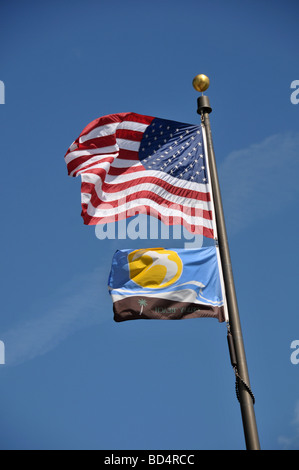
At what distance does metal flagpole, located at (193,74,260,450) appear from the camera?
10.4 meters

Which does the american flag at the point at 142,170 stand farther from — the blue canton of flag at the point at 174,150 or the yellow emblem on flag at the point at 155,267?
the yellow emblem on flag at the point at 155,267

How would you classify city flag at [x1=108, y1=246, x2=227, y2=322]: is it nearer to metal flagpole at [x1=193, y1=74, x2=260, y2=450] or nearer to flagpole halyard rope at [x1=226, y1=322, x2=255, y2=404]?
metal flagpole at [x1=193, y1=74, x2=260, y2=450]

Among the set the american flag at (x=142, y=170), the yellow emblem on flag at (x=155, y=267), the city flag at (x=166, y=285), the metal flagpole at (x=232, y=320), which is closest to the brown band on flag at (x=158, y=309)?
the city flag at (x=166, y=285)

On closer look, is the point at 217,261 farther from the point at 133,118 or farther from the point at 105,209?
the point at 133,118

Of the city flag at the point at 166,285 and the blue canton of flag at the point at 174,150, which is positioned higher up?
the blue canton of flag at the point at 174,150

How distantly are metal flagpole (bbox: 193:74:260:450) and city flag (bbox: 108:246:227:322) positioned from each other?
0.41 meters

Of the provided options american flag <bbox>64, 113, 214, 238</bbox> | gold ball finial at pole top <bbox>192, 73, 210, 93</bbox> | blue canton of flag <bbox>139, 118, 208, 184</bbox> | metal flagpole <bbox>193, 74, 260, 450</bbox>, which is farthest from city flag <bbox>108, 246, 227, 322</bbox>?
gold ball finial at pole top <bbox>192, 73, 210, 93</bbox>

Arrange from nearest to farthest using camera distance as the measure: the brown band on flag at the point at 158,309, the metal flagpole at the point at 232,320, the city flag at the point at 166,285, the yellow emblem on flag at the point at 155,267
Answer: the metal flagpole at the point at 232,320 < the brown band on flag at the point at 158,309 < the city flag at the point at 166,285 < the yellow emblem on flag at the point at 155,267

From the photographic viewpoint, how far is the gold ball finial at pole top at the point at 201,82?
47.8ft

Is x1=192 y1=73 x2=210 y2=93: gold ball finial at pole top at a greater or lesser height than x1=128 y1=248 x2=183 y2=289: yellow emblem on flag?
greater

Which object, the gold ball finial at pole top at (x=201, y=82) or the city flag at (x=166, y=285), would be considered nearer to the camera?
the city flag at (x=166, y=285)
